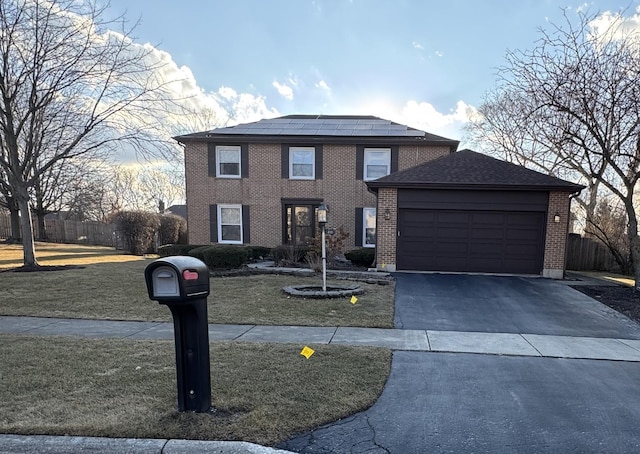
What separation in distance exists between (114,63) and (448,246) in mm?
11969

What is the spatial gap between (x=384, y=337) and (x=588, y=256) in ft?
53.8

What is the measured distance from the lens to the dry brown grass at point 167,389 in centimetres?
283

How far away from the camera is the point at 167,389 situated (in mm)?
3494

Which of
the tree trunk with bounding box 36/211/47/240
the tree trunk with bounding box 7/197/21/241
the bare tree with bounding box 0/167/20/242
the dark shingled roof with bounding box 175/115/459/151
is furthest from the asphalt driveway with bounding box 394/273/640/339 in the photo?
the tree trunk with bounding box 36/211/47/240

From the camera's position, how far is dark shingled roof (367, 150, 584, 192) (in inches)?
432

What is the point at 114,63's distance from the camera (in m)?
11.2

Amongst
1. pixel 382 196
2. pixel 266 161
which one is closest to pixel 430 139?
pixel 382 196

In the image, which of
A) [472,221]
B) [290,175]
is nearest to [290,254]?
[290,175]

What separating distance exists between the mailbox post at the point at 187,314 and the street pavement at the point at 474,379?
43 centimetres

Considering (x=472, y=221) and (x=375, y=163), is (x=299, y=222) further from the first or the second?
(x=472, y=221)

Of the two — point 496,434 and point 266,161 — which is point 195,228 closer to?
point 266,161

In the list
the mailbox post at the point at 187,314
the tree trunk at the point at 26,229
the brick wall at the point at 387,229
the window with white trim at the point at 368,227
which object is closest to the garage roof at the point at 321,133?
the window with white trim at the point at 368,227

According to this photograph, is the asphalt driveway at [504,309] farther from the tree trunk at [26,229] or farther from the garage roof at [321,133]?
the tree trunk at [26,229]

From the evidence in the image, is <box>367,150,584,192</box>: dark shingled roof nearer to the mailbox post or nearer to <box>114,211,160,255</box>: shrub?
the mailbox post
